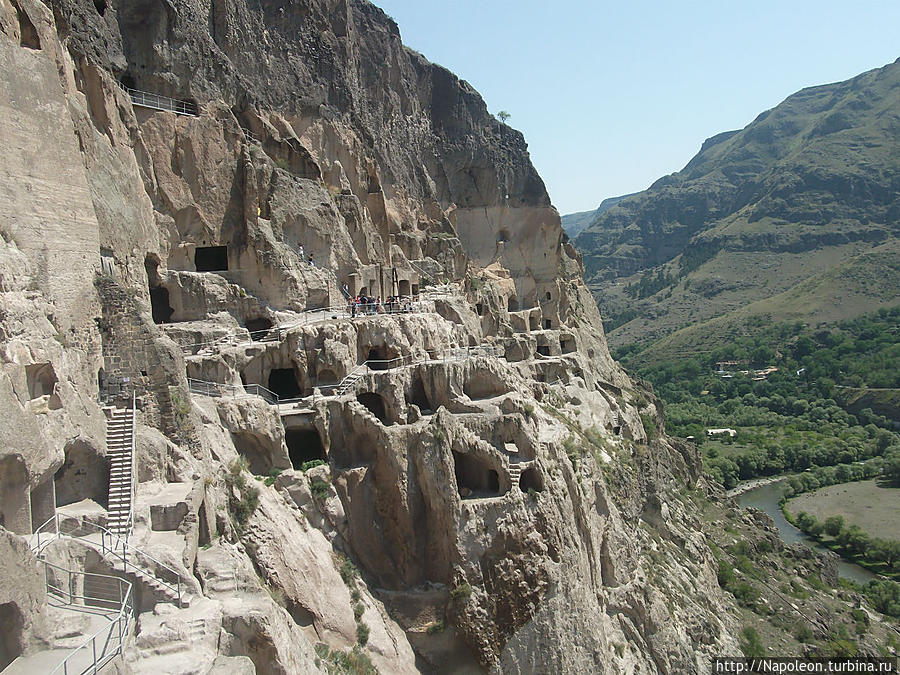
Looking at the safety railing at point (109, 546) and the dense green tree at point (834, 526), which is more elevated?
the safety railing at point (109, 546)

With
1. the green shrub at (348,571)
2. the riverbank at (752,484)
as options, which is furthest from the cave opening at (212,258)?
the riverbank at (752,484)

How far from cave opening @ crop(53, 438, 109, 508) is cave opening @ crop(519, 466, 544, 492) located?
15.6m

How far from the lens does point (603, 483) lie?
34906 millimetres

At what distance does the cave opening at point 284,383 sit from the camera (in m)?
29.8

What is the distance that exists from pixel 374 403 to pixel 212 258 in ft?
33.4

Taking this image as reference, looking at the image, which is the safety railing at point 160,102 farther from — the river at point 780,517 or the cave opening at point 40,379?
the river at point 780,517

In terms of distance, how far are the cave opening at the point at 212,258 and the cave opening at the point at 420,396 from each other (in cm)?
999

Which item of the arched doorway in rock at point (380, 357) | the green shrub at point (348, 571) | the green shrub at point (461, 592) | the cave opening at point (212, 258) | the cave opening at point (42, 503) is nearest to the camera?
the cave opening at point (42, 503)

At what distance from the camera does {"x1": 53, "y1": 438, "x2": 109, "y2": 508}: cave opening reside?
17.2m

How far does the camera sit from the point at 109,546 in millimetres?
15633

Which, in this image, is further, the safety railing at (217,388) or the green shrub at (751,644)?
the green shrub at (751,644)

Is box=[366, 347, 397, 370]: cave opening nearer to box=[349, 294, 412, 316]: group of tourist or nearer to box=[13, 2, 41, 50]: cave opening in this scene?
box=[349, 294, 412, 316]: group of tourist

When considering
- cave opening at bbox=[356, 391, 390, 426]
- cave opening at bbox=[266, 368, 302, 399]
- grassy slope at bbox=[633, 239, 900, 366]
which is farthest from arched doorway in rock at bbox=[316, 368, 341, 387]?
grassy slope at bbox=[633, 239, 900, 366]

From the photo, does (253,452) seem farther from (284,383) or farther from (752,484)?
(752,484)
